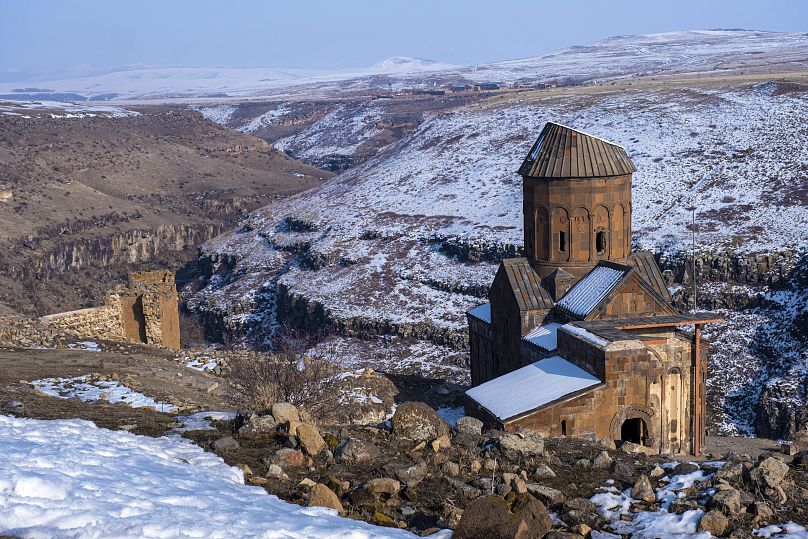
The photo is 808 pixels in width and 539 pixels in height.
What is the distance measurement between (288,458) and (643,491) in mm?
3499

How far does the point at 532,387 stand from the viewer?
1625 cm

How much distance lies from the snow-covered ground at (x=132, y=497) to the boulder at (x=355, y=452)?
3.88 ft

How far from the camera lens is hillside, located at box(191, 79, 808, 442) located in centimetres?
3472

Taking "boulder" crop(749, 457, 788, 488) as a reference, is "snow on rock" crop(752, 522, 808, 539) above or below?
below

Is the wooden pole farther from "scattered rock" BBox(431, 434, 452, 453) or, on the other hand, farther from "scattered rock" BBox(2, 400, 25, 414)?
"scattered rock" BBox(2, 400, 25, 414)

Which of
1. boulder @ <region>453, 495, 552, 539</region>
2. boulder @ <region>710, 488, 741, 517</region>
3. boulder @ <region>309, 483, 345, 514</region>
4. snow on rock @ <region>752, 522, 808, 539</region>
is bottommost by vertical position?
snow on rock @ <region>752, 522, 808, 539</region>

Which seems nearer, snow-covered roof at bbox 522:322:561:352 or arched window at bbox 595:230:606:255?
snow-covered roof at bbox 522:322:561:352

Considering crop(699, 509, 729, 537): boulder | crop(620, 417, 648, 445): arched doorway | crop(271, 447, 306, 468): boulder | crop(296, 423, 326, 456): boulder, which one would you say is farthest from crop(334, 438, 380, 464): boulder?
crop(620, 417, 648, 445): arched doorway

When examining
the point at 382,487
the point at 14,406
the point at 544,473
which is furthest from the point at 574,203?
the point at 382,487

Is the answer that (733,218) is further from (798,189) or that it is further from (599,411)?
(599,411)

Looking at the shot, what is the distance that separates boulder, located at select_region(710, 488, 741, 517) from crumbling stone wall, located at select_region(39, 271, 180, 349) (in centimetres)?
1890

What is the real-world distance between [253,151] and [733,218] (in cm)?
6872

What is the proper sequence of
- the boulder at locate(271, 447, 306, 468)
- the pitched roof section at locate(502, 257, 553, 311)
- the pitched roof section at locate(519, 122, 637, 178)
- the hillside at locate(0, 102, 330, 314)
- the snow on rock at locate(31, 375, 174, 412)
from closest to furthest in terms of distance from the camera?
the boulder at locate(271, 447, 306, 468)
the snow on rock at locate(31, 375, 174, 412)
the pitched roof section at locate(502, 257, 553, 311)
the pitched roof section at locate(519, 122, 637, 178)
the hillside at locate(0, 102, 330, 314)

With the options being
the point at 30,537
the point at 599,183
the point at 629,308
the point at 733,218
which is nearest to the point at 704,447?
the point at 629,308
